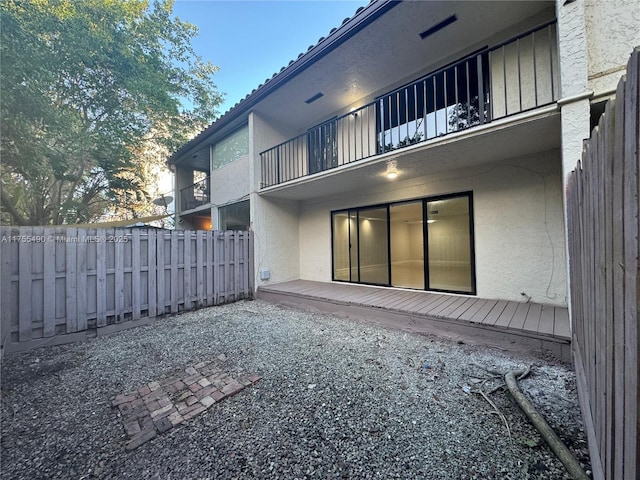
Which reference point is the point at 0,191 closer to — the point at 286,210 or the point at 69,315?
the point at 69,315

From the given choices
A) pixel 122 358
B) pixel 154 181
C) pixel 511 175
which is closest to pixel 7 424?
pixel 122 358

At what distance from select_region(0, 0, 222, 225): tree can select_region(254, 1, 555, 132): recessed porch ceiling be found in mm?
5231

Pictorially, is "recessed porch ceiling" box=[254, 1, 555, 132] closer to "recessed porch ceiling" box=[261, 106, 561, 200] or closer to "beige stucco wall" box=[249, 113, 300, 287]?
"beige stucco wall" box=[249, 113, 300, 287]

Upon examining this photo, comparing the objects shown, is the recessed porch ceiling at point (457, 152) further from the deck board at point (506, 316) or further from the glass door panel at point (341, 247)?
the deck board at point (506, 316)

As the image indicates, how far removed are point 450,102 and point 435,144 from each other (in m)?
1.77

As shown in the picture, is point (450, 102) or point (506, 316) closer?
point (506, 316)

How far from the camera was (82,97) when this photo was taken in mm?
8133

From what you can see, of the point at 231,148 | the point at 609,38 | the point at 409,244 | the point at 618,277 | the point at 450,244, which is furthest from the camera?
the point at 231,148

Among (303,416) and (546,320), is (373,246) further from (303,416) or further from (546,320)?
(303,416)

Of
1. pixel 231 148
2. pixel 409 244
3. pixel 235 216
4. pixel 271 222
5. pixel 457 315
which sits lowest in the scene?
pixel 457 315

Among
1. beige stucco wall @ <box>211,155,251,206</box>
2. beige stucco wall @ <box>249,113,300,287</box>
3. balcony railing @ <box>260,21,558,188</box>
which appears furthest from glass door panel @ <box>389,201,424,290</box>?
beige stucco wall @ <box>211,155,251,206</box>

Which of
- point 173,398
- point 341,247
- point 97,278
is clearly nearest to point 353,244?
point 341,247

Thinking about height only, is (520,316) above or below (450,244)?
below

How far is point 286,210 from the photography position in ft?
25.5
